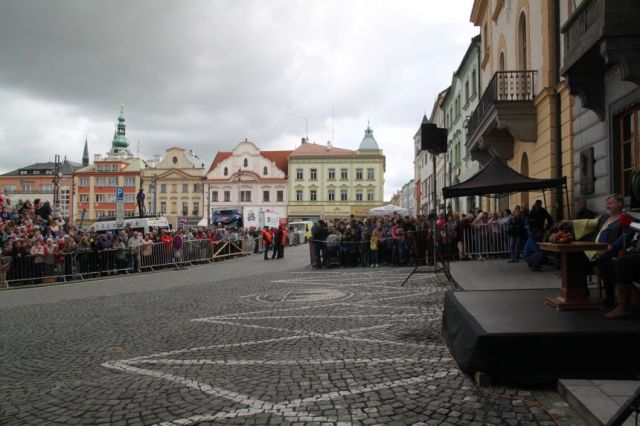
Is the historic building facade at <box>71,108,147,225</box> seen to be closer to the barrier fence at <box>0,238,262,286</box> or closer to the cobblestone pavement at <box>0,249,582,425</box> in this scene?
the barrier fence at <box>0,238,262,286</box>

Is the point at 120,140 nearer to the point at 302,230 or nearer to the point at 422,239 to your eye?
the point at 302,230

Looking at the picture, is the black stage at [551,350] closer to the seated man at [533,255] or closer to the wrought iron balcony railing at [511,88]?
the seated man at [533,255]

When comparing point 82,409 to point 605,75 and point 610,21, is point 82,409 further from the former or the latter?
point 605,75

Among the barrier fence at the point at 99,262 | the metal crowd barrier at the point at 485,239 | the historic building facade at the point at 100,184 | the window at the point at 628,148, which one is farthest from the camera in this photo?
the historic building facade at the point at 100,184

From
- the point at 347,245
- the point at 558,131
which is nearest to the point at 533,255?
the point at 558,131

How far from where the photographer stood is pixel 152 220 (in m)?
35.0

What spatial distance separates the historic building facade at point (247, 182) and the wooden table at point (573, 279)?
74233mm

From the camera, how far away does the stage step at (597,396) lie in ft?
11.1

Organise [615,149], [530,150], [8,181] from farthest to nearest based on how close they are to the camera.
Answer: [8,181] < [530,150] < [615,149]

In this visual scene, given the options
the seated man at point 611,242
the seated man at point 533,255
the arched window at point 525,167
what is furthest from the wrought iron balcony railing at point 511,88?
the seated man at point 611,242

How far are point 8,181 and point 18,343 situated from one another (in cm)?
12123

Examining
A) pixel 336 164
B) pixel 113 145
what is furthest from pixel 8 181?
pixel 336 164

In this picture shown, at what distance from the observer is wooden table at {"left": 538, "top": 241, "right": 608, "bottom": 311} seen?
543cm

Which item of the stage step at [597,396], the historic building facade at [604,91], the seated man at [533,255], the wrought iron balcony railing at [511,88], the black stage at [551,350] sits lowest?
the stage step at [597,396]
